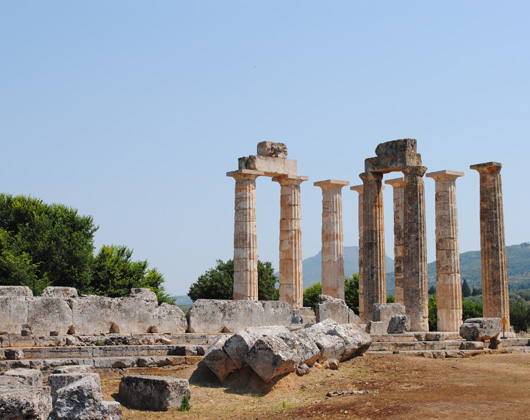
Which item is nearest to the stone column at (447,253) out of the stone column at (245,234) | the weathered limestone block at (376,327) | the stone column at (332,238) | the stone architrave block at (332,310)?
the stone column at (332,238)

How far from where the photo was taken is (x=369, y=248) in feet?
104

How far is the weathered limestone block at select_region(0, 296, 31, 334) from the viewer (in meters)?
18.3

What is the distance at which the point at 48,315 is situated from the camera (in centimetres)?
1875

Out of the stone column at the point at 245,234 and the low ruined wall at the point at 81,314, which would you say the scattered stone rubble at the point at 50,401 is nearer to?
the low ruined wall at the point at 81,314

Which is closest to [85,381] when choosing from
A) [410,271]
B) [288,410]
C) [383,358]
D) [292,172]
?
[288,410]

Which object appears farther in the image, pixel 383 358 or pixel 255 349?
pixel 383 358

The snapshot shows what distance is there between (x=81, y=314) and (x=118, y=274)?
82.6 feet

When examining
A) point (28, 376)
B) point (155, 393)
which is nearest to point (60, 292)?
point (155, 393)

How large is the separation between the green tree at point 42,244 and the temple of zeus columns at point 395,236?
1143 centimetres

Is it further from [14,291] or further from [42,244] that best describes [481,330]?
[42,244]

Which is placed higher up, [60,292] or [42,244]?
[42,244]

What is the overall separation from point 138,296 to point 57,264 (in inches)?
822

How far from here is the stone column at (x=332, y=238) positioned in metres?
36.2

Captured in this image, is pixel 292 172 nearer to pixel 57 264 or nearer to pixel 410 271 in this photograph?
pixel 410 271
